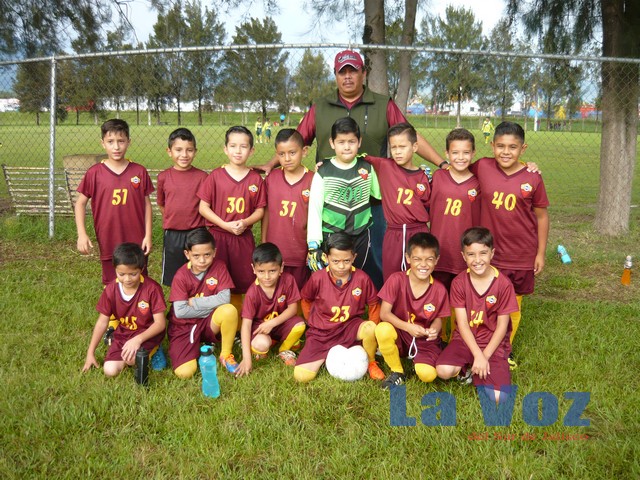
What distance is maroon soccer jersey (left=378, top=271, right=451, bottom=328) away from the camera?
11.6 feet

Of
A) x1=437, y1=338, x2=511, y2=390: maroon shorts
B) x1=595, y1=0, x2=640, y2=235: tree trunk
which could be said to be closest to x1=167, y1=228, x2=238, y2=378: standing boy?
x1=437, y1=338, x2=511, y2=390: maroon shorts

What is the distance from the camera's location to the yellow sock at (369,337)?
3506 mm

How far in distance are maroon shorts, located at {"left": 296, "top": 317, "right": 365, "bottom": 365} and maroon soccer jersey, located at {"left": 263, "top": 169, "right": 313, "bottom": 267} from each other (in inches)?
22.7

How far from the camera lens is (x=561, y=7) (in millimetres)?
6820

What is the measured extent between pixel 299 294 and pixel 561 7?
215 inches

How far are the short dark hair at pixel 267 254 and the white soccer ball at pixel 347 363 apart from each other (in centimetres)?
72

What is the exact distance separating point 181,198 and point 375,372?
73.5 inches

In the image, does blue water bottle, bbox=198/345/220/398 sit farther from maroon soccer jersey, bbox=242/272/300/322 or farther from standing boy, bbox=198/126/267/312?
standing boy, bbox=198/126/267/312

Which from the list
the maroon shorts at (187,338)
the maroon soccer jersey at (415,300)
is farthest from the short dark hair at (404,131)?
the maroon shorts at (187,338)

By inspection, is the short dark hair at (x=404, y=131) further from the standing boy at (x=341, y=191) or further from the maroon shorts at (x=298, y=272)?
the maroon shorts at (x=298, y=272)

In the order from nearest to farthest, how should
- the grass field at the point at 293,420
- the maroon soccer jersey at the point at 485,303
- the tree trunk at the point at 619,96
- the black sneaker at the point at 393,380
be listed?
the grass field at the point at 293,420 → the black sneaker at the point at 393,380 → the maroon soccer jersey at the point at 485,303 → the tree trunk at the point at 619,96

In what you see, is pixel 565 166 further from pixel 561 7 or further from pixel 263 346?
pixel 263 346

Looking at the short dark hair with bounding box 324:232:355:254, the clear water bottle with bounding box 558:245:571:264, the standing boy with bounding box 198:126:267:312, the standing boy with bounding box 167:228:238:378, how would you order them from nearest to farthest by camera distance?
the short dark hair with bounding box 324:232:355:254
the standing boy with bounding box 167:228:238:378
the standing boy with bounding box 198:126:267:312
the clear water bottle with bounding box 558:245:571:264

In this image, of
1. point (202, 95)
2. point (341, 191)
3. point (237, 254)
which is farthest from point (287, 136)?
point (202, 95)
